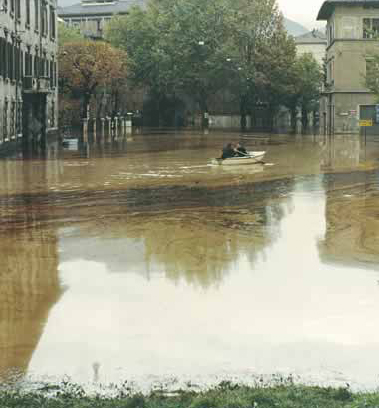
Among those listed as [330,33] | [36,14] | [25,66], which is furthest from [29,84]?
[330,33]

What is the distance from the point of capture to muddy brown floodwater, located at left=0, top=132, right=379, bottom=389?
8422mm

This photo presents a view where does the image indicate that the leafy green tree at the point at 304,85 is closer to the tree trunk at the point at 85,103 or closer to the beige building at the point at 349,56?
the beige building at the point at 349,56

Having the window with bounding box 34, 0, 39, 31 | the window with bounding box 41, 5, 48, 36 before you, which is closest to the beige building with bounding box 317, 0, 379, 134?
the window with bounding box 41, 5, 48, 36

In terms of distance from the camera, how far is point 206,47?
93.1 meters

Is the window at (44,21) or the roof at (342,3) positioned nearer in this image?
the window at (44,21)

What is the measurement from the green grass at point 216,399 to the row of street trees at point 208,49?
80290mm

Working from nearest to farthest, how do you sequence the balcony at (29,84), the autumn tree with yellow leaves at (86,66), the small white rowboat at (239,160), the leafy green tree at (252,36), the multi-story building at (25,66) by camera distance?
the small white rowboat at (239,160), the multi-story building at (25,66), the balcony at (29,84), the autumn tree with yellow leaves at (86,66), the leafy green tree at (252,36)

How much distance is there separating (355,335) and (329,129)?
77.0 m

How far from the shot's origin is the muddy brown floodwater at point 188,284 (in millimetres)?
8422

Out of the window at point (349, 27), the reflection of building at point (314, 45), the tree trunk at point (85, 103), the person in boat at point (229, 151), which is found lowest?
the person in boat at point (229, 151)

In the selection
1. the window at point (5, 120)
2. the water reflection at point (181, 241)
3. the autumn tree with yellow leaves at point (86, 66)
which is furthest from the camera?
the autumn tree with yellow leaves at point (86, 66)

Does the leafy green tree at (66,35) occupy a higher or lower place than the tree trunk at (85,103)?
higher

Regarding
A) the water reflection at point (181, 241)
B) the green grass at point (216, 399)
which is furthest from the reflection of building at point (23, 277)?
the green grass at point (216, 399)

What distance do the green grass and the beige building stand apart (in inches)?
2918
